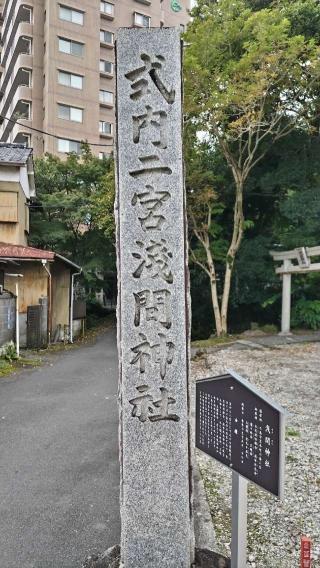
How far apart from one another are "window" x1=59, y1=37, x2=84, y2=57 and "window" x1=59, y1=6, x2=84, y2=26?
1471 mm

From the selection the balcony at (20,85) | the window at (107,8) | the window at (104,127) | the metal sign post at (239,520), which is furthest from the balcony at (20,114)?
the metal sign post at (239,520)

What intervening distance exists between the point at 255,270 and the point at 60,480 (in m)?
14.2

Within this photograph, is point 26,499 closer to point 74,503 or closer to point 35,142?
point 74,503

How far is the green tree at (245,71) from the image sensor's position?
12656mm

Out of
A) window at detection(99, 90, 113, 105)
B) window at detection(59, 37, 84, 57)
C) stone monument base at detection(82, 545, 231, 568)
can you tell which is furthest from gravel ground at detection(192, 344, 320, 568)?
→ window at detection(99, 90, 113, 105)

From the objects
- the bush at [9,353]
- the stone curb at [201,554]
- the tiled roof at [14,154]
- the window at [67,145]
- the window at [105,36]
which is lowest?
the stone curb at [201,554]

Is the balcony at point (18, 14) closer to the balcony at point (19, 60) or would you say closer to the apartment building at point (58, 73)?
the apartment building at point (58, 73)

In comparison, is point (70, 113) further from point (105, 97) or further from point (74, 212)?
point (74, 212)

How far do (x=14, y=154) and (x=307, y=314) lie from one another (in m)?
14.3

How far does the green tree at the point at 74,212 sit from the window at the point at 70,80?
11.4m

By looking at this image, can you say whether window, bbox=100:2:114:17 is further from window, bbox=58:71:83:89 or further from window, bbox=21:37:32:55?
window, bbox=58:71:83:89

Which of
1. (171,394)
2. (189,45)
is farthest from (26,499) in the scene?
(189,45)

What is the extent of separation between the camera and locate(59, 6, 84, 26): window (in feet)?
95.7

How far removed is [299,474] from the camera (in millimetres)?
5199
